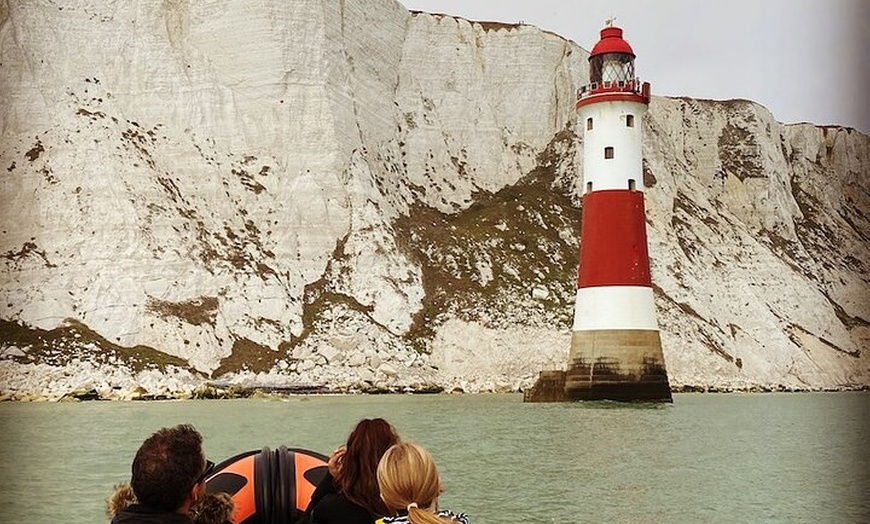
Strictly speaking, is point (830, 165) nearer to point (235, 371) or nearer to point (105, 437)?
point (235, 371)

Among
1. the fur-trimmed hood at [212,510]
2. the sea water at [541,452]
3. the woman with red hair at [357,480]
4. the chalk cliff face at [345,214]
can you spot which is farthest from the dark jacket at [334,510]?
the chalk cliff face at [345,214]

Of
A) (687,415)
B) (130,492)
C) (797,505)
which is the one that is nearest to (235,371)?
(687,415)

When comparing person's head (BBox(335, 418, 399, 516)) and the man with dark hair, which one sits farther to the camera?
person's head (BBox(335, 418, 399, 516))

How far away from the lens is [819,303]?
110 ft

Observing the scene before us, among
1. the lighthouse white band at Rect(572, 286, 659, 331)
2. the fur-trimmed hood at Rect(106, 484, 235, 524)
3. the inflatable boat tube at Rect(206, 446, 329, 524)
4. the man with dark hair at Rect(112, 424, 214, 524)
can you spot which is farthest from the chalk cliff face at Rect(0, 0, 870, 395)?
the man with dark hair at Rect(112, 424, 214, 524)

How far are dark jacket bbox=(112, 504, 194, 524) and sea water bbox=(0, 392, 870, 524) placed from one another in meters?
6.91

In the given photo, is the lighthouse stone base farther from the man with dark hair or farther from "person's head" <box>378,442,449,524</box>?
the man with dark hair

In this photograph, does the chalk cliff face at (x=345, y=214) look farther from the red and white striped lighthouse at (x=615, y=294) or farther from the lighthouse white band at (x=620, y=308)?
the lighthouse white band at (x=620, y=308)

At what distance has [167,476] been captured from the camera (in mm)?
2639

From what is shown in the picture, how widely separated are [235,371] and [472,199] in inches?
483

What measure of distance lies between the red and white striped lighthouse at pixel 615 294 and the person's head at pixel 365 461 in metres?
17.0

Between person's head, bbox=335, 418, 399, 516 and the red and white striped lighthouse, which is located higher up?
the red and white striped lighthouse

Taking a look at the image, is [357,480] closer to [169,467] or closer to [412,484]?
[412,484]

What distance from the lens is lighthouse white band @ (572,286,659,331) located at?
19844 millimetres
